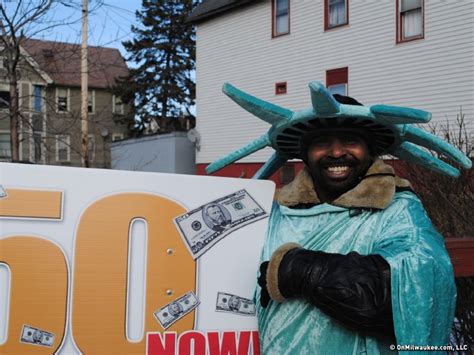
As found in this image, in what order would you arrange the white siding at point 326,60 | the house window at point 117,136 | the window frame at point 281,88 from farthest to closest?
the house window at point 117,136 < the window frame at point 281,88 < the white siding at point 326,60

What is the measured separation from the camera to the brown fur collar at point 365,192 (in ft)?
6.86

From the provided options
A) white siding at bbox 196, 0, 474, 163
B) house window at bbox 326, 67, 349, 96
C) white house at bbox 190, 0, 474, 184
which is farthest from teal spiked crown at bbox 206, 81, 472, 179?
house window at bbox 326, 67, 349, 96

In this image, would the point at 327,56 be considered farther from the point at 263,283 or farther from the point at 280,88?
the point at 263,283

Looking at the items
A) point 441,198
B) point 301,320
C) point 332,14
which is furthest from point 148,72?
point 301,320

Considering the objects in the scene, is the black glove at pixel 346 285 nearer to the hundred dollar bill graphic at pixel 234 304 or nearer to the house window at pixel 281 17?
the hundred dollar bill graphic at pixel 234 304

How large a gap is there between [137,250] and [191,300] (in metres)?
0.29

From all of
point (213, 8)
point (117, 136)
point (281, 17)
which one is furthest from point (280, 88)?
point (117, 136)

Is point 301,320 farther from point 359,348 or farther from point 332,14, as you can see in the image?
point 332,14

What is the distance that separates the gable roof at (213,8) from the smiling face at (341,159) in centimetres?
1526

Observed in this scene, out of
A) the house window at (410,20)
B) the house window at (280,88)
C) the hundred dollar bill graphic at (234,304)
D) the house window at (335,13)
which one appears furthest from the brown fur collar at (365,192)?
the house window at (280,88)

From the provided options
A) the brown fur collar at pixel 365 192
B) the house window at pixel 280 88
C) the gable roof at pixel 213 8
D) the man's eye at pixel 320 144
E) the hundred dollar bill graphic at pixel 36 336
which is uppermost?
the gable roof at pixel 213 8

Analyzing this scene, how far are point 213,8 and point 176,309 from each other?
1691cm

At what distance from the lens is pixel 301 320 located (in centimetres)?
206

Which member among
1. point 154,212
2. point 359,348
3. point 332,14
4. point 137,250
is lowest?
point 359,348
